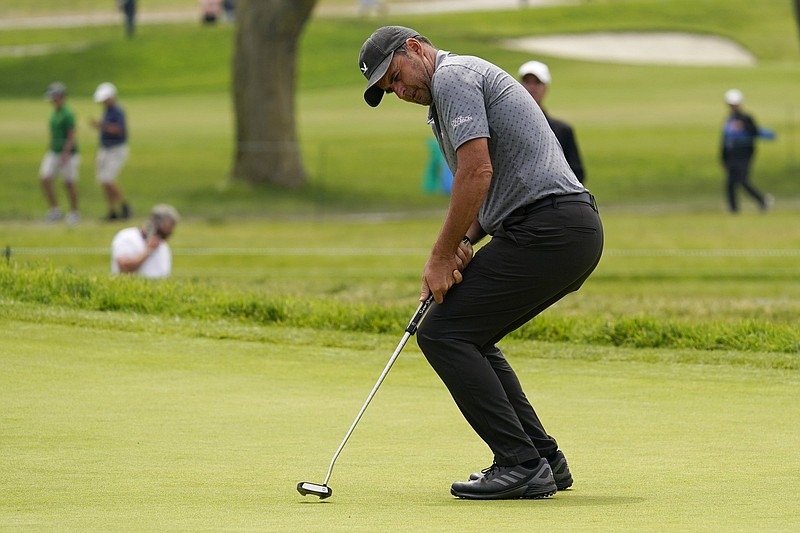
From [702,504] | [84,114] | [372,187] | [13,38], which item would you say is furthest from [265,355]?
[13,38]

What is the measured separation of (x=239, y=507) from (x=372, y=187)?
79.0 ft

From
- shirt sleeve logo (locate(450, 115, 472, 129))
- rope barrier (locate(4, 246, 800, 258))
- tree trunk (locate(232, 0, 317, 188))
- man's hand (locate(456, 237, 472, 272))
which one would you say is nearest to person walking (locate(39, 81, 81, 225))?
tree trunk (locate(232, 0, 317, 188))

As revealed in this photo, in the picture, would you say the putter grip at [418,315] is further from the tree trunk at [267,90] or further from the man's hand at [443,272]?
the tree trunk at [267,90]

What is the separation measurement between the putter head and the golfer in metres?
0.52

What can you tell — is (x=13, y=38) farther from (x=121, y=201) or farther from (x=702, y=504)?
(x=702, y=504)

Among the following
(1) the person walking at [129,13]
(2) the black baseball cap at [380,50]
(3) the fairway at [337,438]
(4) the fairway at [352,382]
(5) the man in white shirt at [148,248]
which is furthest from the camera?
(1) the person walking at [129,13]

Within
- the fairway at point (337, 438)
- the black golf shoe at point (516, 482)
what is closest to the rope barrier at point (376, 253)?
the fairway at point (337, 438)

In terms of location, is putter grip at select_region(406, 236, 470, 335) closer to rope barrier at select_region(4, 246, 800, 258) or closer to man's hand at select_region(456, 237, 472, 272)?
man's hand at select_region(456, 237, 472, 272)

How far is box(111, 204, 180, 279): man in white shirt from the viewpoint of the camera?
13.0 metres

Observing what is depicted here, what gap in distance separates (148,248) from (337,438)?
6608mm

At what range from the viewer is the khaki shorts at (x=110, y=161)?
22.8 meters

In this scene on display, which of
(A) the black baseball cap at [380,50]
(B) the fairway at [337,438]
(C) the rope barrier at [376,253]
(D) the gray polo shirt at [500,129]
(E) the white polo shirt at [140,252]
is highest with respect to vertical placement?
(A) the black baseball cap at [380,50]

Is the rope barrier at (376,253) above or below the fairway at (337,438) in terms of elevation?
below

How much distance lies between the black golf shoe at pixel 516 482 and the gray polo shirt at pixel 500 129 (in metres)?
0.90
